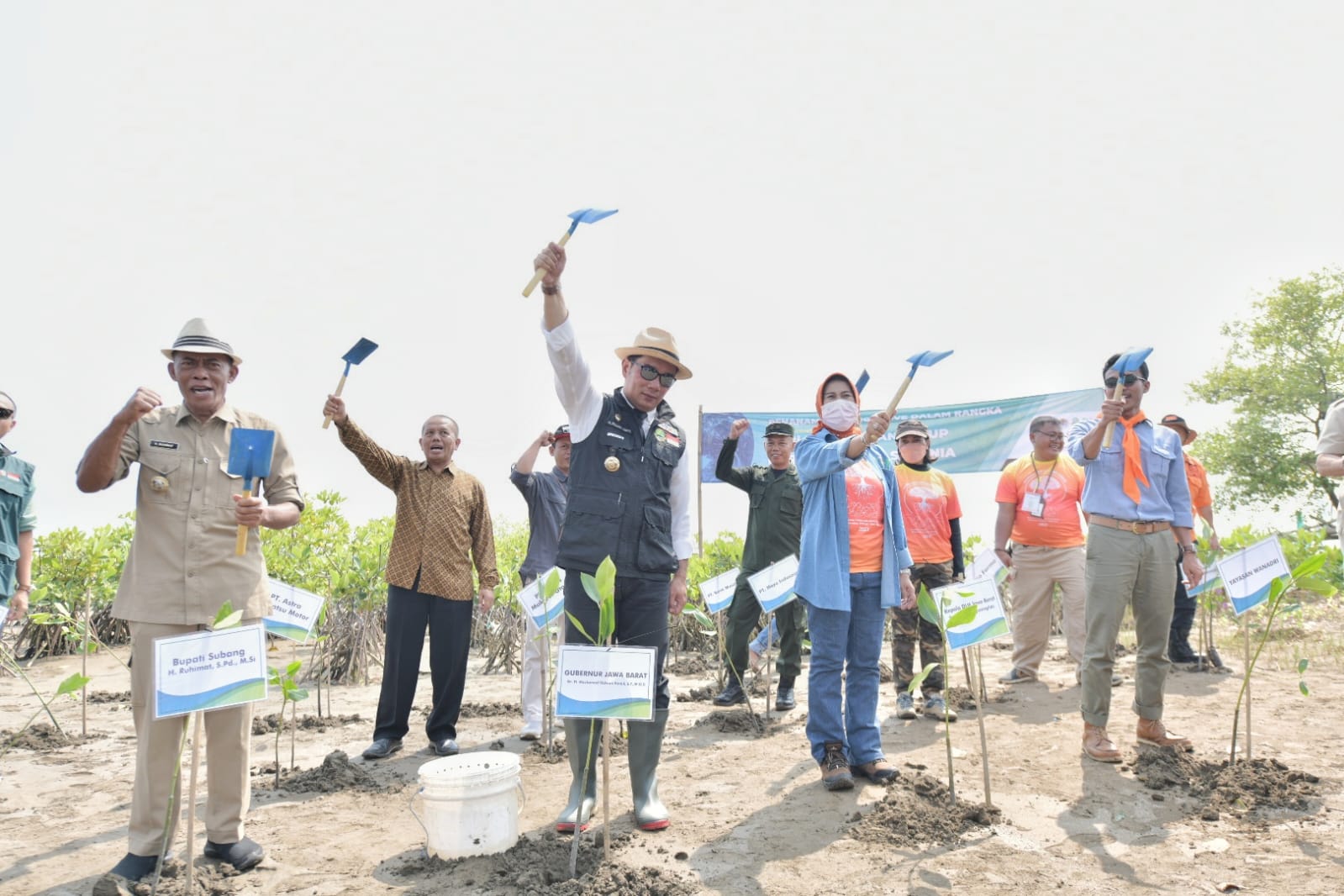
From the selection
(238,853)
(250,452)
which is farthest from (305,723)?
(250,452)

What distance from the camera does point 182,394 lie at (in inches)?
124

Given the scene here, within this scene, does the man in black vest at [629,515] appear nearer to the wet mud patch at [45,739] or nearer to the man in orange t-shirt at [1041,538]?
Answer: the wet mud patch at [45,739]

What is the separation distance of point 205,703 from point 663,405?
6.84 feet

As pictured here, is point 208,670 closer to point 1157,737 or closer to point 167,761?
point 167,761

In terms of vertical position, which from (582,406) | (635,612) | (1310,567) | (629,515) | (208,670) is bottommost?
(208,670)

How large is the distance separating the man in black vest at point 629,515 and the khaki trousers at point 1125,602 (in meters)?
2.30

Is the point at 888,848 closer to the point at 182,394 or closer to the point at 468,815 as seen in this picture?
the point at 468,815

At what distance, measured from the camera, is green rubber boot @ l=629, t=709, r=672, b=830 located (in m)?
3.49

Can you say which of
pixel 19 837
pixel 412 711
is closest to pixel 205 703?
pixel 19 837

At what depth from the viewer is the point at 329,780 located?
13.8 ft

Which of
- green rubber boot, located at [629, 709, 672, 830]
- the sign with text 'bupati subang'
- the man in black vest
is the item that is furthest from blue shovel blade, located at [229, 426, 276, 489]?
green rubber boot, located at [629, 709, 672, 830]

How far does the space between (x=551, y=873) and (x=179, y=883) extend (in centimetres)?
130

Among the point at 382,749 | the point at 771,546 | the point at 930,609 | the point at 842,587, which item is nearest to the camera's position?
the point at 930,609

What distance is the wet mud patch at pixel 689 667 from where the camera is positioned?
302 inches
